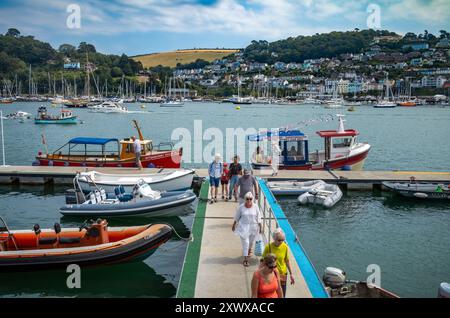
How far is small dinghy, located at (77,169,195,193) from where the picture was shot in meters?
20.3

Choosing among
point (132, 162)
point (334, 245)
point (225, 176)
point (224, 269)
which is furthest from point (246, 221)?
point (132, 162)

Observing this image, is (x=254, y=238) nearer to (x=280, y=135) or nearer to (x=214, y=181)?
(x=214, y=181)

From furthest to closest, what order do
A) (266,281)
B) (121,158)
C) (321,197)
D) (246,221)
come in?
(121,158) < (321,197) < (246,221) < (266,281)

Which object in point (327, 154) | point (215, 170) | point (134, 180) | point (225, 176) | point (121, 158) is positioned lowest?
Answer: point (134, 180)

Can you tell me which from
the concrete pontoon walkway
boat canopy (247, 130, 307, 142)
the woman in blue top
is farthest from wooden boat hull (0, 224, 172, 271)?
boat canopy (247, 130, 307, 142)

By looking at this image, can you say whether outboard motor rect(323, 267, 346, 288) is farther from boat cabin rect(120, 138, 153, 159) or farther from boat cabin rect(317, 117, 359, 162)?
boat cabin rect(120, 138, 153, 159)

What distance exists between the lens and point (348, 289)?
10.8m

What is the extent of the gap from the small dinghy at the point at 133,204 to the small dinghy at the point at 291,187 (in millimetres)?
5537

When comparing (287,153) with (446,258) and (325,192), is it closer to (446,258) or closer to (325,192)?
(325,192)

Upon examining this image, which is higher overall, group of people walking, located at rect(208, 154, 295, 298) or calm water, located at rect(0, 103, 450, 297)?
group of people walking, located at rect(208, 154, 295, 298)

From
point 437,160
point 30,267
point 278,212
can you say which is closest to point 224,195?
point 278,212

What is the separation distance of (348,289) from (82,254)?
672 centimetres

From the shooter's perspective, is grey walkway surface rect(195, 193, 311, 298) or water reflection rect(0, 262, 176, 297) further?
water reflection rect(0, 262, 176, 297)

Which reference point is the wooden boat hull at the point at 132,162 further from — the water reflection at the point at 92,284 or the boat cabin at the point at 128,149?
the water reflection at the point at 92,284
